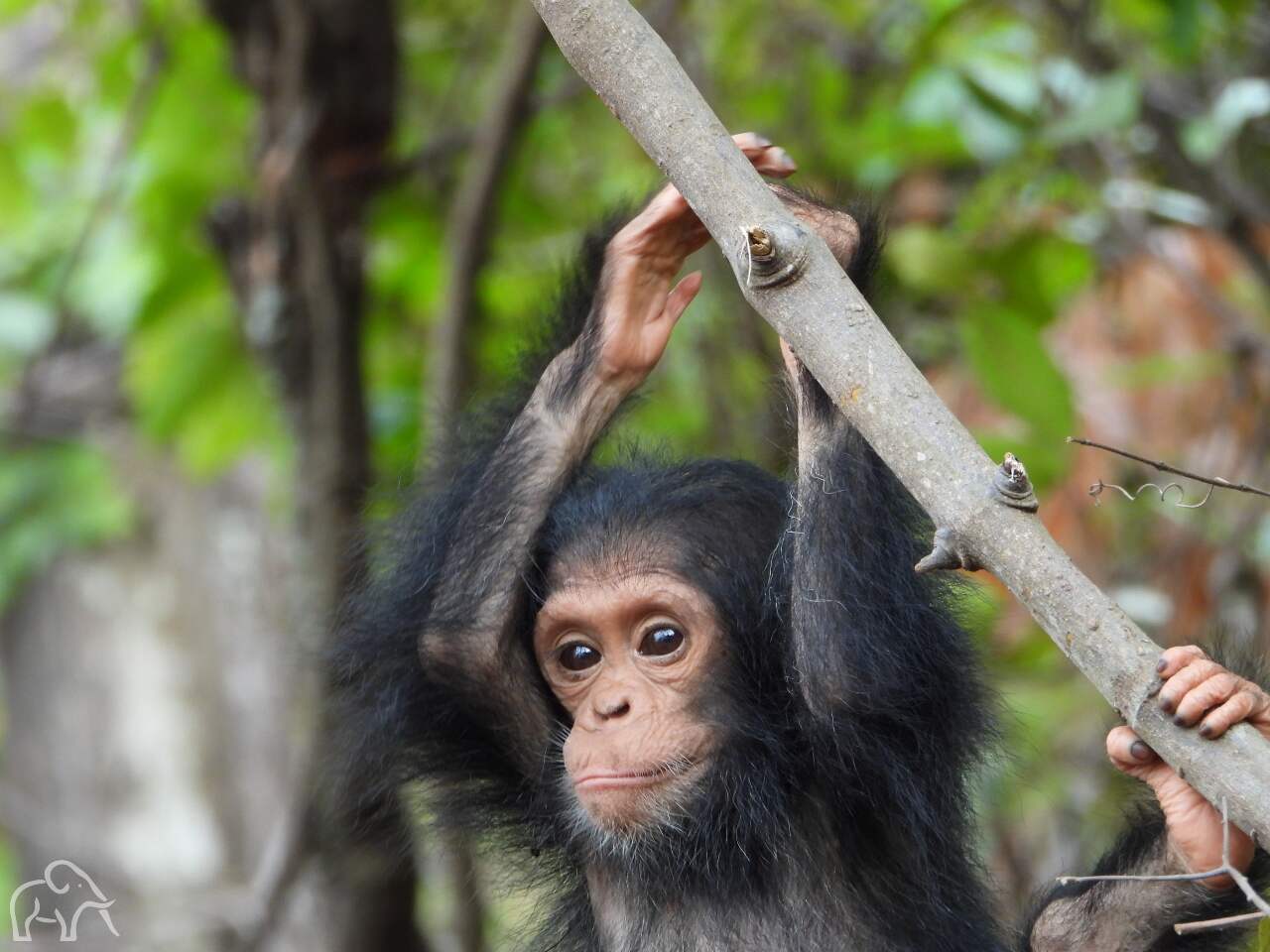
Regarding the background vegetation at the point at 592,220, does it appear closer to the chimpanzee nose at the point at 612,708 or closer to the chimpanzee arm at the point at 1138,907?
the chimpanzee arm at the point at 1138,907

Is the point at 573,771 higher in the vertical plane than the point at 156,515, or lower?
higher

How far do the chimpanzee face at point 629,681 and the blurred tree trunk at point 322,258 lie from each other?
2213 mm

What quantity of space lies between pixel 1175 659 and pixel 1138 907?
115 cm

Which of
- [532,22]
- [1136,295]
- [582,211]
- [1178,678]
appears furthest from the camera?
[1136,295]

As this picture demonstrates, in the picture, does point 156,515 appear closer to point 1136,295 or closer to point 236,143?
point 236,143

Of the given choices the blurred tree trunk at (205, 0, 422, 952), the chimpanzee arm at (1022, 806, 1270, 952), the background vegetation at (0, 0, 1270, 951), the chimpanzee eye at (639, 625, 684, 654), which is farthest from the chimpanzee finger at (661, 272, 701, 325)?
the blurred tree trunk at (205, 0, 422, 952)

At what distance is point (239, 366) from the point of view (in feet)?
18.9

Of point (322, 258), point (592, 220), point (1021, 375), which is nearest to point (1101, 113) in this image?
point (1021, 375)

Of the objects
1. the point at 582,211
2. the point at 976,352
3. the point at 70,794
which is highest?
the point at 976,352

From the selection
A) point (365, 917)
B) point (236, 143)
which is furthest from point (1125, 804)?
point (236, 143)

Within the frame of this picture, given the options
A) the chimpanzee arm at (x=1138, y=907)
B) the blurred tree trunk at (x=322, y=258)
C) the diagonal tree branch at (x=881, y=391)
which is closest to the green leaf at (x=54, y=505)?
the blurred tree trunk at (x=322, y=258)

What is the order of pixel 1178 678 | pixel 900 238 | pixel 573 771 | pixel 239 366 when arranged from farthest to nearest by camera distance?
pixel 239 366
pixel 900 238
pixel 573 771
pixel 1178 678

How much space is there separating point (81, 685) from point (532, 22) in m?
7.72

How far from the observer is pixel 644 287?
360 centimetres
